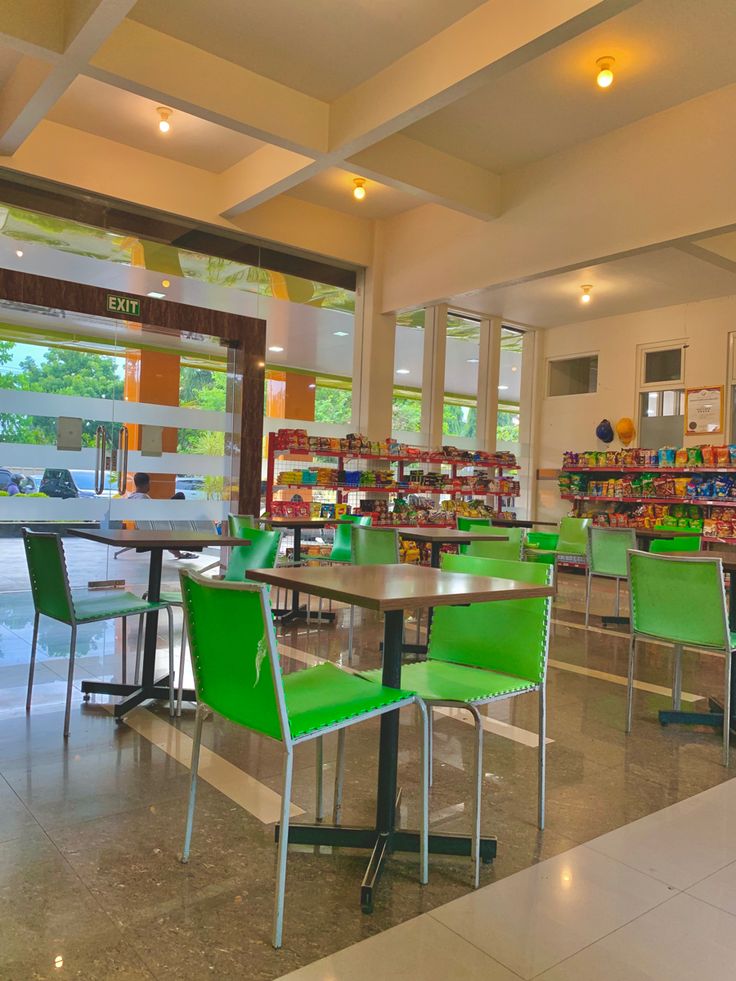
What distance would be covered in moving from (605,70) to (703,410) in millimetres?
5091

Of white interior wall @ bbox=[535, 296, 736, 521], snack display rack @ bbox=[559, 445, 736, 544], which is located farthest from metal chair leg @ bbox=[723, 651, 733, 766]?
white interior wall @ bbox=[535, 296, 736, 521]

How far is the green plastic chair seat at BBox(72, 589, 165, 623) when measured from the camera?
336cm

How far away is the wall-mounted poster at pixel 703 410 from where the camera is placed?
918 cm

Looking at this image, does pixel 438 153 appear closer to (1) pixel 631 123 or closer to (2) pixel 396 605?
(1) pixel 631 123

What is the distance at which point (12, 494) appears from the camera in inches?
261

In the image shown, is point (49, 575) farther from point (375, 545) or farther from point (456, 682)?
point (375, 545)

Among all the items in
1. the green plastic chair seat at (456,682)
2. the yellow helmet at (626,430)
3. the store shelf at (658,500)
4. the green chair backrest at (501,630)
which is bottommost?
the green plastic chair seat at (456,682)

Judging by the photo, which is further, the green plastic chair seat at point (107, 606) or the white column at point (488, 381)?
the white column at point (488, 381)

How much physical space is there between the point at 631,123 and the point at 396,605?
6.05 metres

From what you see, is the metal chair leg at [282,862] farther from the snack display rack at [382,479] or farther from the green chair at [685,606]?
the snack display rack at [382,479]

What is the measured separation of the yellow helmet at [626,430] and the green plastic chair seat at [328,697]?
8.68m

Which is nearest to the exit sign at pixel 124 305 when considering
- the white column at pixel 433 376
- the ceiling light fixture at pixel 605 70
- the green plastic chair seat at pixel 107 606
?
the white column at pixel 433 376

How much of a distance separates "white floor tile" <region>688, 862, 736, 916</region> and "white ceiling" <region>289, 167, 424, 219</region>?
269 inches

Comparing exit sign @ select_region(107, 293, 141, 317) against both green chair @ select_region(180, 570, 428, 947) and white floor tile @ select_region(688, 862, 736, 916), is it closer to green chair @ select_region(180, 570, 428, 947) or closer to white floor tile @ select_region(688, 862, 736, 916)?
green chair @ select_region(180, 570, 428, 947)
